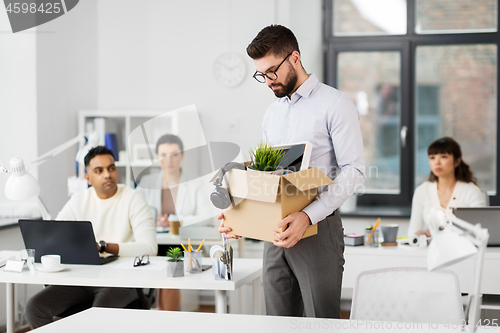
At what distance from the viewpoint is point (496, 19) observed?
14.4 feet

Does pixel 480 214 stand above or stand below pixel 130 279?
above

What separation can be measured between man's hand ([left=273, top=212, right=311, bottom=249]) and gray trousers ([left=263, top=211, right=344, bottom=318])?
136mm

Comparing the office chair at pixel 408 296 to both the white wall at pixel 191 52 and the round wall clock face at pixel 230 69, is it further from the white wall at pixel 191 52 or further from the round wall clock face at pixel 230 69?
the round wall clock face at pixel 230 69

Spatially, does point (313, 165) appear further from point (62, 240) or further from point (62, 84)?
point (62, 84)

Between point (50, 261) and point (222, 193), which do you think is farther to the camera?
point (50, 261)

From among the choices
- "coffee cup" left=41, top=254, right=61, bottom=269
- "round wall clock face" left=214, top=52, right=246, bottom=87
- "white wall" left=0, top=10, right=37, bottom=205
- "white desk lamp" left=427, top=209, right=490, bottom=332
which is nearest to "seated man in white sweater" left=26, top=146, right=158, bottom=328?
"coffee cup" left=41, top=254, right=61, bottom=269

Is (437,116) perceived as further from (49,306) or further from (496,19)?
(49,306)

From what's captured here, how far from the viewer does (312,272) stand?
1.80 metres

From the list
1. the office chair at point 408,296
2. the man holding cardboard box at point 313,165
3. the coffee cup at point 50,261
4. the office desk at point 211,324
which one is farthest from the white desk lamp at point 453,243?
the coffee cup at point 50,261

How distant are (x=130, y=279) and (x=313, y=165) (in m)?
0.90

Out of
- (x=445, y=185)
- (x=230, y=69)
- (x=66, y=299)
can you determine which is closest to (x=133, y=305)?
(x=66, y=299)

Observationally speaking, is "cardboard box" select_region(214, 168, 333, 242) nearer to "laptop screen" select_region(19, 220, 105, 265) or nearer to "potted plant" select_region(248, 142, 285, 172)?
"potted plant" select_region(248, 142, 285, 172)

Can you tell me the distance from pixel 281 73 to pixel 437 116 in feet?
10.3

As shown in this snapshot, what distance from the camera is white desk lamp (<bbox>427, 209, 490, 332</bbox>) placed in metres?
0.94
